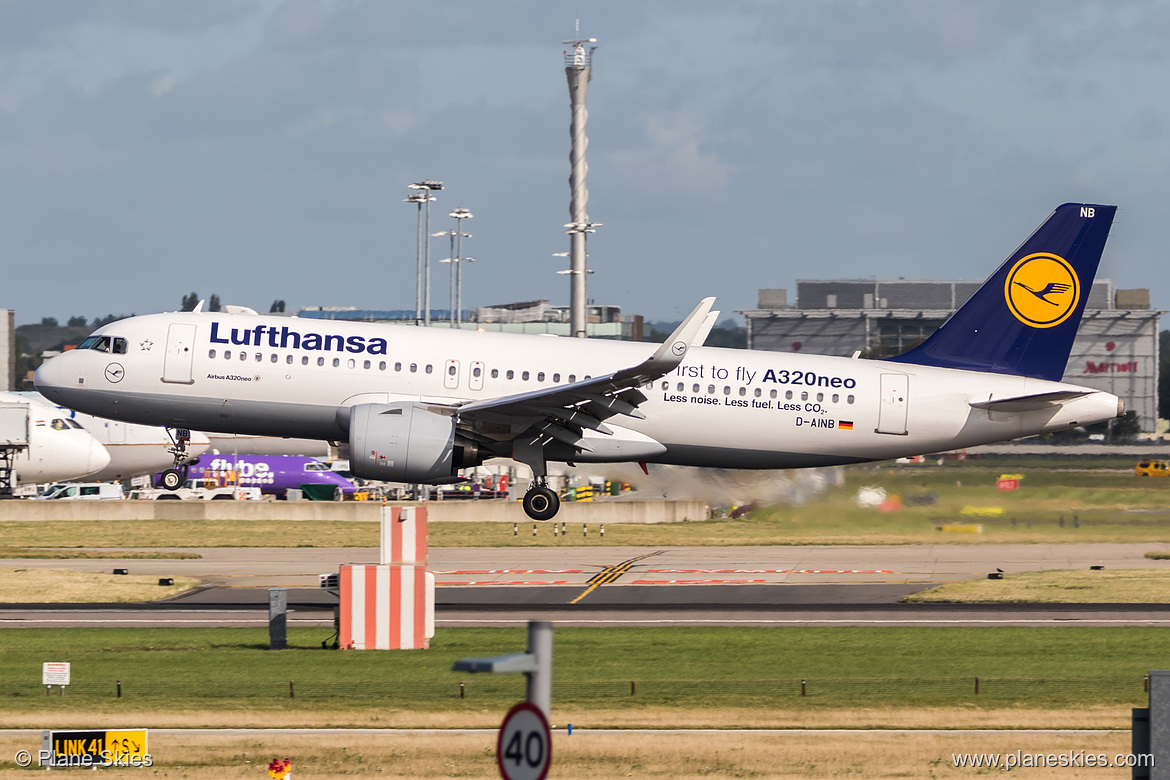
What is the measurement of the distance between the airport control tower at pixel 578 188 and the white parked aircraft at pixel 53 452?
39790 millimetres

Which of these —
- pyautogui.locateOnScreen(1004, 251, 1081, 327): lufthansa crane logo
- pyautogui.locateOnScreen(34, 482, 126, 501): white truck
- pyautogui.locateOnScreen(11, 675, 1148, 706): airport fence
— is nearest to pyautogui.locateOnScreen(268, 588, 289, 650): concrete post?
pyautogui.locateOnScreen(11, 675, 1148, 706): airport fence

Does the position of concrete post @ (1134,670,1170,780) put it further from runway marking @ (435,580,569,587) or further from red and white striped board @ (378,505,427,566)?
runway marking @ (435,580,569,587)

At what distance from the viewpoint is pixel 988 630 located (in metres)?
33.3

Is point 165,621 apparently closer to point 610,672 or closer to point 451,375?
point 451,375

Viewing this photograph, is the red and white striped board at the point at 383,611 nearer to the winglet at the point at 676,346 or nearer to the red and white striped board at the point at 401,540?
the red and white striped board at the point at 401,540

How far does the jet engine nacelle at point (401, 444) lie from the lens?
31.9 meters

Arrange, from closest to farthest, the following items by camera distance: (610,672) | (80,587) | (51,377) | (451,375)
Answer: (610,672) → (451,375) → (51,377) → (80,587)

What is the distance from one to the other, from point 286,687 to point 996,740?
43.6ft

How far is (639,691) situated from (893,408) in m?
12.8

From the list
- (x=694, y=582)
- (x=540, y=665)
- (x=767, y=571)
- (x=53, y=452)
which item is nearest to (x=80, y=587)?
(x=694, y=582)

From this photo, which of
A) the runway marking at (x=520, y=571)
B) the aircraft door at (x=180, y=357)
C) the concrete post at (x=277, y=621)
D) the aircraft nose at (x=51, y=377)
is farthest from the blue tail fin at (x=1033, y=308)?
the aircraft nose at (x=51, y=377)

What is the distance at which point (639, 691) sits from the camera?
84.6ft

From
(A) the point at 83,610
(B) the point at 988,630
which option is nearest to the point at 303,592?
(A) the point at 83,610

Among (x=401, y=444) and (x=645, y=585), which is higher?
(x=401, y=444)
